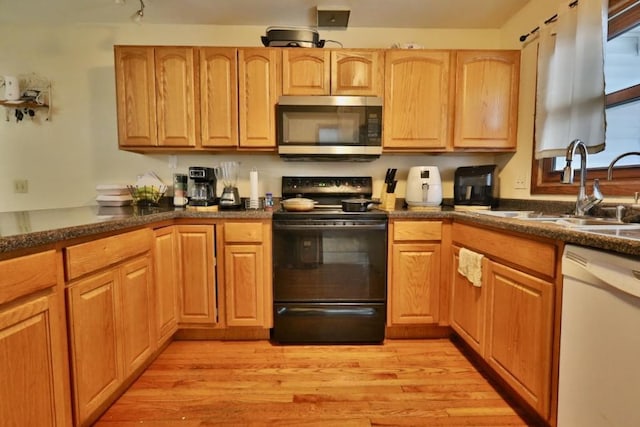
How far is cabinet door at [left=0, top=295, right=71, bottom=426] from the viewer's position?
919 millimetres

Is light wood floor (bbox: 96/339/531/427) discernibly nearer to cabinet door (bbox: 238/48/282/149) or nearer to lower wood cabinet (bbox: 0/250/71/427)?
lower wood cabinet (bbox: 0/250/71/427)

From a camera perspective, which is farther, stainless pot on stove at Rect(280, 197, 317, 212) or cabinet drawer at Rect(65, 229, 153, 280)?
stainless pot on stove at Rect(280, 197, 317, 212)

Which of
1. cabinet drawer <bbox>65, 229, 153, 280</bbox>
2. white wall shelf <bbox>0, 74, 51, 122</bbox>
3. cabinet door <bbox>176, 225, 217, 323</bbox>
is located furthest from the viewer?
white wall shelf <bbox>0, 74, 51, 122</bbox>

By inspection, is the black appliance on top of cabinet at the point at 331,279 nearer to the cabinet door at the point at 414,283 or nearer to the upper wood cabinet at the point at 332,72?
the cabinet door at the point at 414,283

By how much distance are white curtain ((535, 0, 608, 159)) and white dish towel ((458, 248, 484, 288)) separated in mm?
797

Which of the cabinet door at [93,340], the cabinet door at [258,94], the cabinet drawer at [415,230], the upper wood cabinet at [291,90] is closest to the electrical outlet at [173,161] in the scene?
the upper wood cabinet at [291,90]

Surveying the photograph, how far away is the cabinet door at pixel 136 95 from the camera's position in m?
2.16

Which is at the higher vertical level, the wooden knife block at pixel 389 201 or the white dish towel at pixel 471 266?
the wooden knife block at pixel 389 201

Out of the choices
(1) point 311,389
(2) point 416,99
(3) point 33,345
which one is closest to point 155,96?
(3) point 33,345

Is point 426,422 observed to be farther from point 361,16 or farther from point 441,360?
point 361,16

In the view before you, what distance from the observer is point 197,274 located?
202cm

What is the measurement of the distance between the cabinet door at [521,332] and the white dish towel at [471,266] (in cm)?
7

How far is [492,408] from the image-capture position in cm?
148

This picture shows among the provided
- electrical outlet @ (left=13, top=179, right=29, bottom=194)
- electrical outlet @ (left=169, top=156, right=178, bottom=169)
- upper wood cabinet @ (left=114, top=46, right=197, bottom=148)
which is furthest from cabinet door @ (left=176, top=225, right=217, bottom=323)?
electrical outlet @ (left=13, top=179, right=29, bottom=194)
